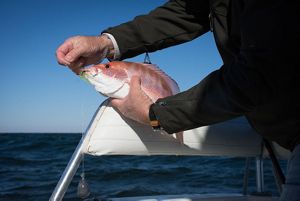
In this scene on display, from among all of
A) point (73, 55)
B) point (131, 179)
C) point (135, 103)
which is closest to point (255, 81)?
point (135, 103)

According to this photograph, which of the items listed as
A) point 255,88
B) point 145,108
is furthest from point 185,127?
point 255,88

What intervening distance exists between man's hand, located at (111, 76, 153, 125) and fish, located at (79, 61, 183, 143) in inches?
1.5

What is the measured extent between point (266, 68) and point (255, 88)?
0.26 feet

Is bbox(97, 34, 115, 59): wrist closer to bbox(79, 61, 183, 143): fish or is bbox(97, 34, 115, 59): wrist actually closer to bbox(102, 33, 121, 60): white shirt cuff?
bbox(102, 33, 121, 60): white shirt cuff

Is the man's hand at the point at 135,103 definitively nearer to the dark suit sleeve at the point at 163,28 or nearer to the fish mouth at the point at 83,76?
the fish mouth at the point at 83,76

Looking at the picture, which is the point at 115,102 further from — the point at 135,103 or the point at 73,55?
the point at 73,55

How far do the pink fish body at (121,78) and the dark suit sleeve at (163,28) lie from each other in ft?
0.78

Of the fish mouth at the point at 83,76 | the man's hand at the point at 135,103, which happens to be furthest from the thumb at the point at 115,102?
the fish mouth at the point at 83,76

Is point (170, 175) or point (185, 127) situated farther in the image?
point (170, 175)

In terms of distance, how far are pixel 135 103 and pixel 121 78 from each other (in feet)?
0.60

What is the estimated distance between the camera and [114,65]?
1.86m

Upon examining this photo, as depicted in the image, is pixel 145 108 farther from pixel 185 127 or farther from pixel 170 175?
pixel 170 175

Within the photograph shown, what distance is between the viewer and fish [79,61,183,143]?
1.79m

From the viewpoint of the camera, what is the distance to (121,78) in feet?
5.91
